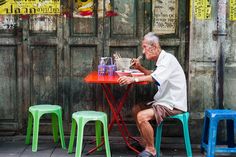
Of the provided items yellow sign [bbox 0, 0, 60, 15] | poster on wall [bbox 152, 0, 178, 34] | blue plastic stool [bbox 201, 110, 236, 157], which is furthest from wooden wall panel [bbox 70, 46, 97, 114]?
blue plastic stool [bbox 201, 110, 236, 157]

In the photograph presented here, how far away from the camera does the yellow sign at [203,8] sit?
25.3 ft

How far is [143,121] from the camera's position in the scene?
7035mm

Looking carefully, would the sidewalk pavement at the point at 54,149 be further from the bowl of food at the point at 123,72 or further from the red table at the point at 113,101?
the bowl of food at the point at 123,72

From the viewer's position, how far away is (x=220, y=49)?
305 inches

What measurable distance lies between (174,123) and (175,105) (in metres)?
1.06

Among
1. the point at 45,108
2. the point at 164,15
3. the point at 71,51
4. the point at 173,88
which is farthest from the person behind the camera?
the point at 71,51

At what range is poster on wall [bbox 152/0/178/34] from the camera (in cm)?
803

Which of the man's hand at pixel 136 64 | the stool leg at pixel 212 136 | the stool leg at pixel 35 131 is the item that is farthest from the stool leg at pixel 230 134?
the stool leg at pixel 35 131

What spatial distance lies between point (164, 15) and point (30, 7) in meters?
2.11

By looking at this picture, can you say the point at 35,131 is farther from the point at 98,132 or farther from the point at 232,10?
the point at 232,10

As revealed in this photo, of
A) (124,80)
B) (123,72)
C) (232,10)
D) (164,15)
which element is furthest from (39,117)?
(232,10)

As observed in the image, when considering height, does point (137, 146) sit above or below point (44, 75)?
below

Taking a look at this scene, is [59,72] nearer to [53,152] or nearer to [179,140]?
[53,152]

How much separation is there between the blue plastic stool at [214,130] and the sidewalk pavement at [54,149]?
250 mm
